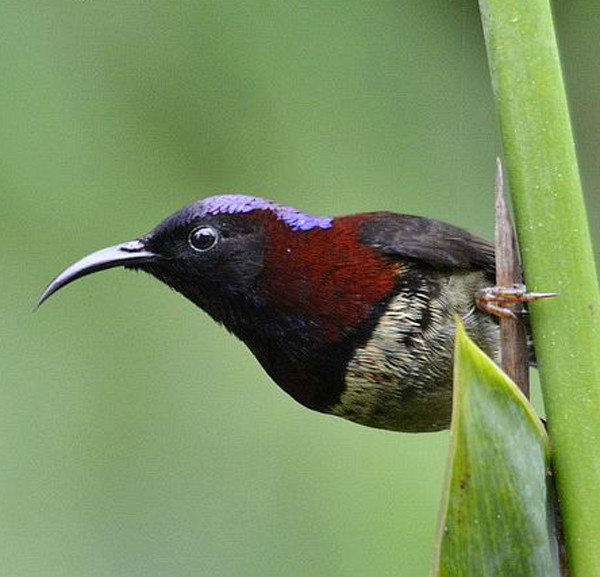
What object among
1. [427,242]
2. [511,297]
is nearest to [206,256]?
[427,242]

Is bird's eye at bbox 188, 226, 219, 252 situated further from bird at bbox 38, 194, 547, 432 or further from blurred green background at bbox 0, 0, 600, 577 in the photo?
blurred green background at bbox 0, 0, 600, 577

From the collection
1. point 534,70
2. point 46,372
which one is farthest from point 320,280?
point 534,70

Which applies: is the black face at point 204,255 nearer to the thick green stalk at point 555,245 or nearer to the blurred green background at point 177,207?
the blurred green background at point 177,207

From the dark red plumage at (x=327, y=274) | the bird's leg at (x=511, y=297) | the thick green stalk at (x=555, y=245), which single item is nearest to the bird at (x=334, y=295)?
the dark red plumage at (x=327, y=274)

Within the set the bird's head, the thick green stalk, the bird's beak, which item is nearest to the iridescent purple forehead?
the bird's head

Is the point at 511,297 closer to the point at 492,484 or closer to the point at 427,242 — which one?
the point at 492,484

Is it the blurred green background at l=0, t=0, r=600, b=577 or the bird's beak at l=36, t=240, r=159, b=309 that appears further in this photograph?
the blurred green background at l=0, t=0, r=600, b=577

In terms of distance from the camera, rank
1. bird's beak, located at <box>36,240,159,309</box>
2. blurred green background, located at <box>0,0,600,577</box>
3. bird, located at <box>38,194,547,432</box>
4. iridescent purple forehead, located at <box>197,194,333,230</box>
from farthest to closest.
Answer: blurred green background, located at <box>0,0,600,577</box>
iridescent purple forehead, located at <box>197,194,333,230</box>
bird, located at <box>38,194,547,432</box>
bird's beak, located at <box>36,240,159,309</box>

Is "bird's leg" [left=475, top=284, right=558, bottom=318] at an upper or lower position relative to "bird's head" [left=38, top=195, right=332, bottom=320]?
lower
